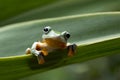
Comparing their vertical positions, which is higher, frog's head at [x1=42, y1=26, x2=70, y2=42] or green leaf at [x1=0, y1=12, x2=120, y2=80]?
frog's head at [x1=42, y1=26, x2=70, y2=42]

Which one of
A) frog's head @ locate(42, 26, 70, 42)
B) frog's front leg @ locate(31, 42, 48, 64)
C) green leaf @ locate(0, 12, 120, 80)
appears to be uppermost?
frog's head @ locate(42, 26, 70, 42)

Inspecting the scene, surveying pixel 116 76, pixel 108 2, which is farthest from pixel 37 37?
pixel 116 76

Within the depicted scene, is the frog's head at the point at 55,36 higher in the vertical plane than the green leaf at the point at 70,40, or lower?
higher

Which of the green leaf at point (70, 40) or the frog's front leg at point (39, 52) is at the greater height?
the frog's front leg at point (39, 52)

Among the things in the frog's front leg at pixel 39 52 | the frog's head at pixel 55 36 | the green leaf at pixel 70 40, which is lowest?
the green leaf at pixel 70 40

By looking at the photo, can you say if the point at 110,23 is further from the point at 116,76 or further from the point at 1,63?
the point at 116,76

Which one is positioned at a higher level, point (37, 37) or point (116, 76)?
point (37, 37)
